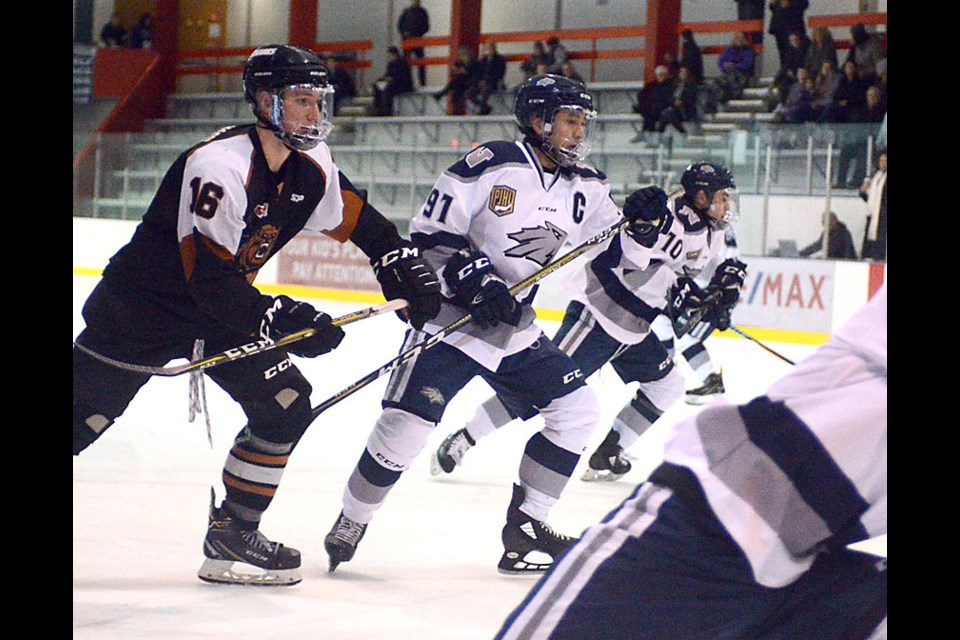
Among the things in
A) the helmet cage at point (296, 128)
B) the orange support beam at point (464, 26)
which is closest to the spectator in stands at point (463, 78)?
the orange support beam at point (464, 26)

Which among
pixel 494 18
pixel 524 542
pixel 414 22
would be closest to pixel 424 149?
pixel 414 22

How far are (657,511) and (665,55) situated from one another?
506 inches

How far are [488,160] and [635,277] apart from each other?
1.20 m

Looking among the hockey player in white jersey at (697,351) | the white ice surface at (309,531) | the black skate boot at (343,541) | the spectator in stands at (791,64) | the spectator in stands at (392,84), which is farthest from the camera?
the spectator in stands at (392,84)

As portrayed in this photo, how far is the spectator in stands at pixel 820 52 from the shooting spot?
10656mm

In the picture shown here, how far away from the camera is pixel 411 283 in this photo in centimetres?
309

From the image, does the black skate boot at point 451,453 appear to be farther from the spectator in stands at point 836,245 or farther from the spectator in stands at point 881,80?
the spectator in stands at point 881,80

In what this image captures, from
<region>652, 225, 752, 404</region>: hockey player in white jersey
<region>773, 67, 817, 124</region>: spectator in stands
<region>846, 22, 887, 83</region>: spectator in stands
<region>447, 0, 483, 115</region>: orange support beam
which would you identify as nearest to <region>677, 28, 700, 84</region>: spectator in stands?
<region>773, 67, 817, 124</region>: spectator in stands

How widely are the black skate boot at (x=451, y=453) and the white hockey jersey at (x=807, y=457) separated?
3164mm

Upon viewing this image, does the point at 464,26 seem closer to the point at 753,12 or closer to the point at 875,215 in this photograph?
the point at 753,12

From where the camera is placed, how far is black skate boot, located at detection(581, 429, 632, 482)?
4547 millimetres

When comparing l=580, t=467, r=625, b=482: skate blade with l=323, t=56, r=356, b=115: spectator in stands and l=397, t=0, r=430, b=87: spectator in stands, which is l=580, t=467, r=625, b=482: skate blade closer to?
l=323, t=56, r=356, b=115: spectator in stands

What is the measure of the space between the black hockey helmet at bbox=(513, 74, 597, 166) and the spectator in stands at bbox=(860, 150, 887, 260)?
4.84 meters
